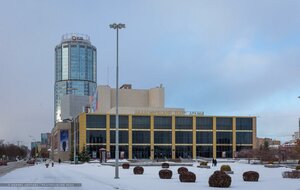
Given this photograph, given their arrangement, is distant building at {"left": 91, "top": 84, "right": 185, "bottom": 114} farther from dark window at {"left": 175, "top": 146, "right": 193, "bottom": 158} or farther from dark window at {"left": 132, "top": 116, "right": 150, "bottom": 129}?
dark window at {"left": 175, "top": 146, "right": 193, "bottom": 158}

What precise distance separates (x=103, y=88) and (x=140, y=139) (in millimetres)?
21365

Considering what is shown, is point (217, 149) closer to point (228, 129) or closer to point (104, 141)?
point (228, 129)

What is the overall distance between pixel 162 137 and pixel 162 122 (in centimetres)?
422

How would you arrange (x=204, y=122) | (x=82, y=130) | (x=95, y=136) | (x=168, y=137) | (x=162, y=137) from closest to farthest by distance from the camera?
(x=82, y=130)
(x=95, y=136)
(x=162, y=137)
(x=168, y=137)
(x=204, y=122)

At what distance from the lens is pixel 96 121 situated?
422 feet

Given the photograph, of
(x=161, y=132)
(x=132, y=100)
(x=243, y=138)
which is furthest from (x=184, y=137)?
(x=132, y=100)

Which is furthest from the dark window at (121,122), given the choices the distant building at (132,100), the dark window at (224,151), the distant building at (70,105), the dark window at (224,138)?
the distant building at (70,105)

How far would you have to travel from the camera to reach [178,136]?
441ft

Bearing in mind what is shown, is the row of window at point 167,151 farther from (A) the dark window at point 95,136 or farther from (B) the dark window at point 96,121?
(B) the dark window at point 96,121

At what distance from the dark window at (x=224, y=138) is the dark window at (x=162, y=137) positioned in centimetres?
1415

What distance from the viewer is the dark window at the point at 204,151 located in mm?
135000

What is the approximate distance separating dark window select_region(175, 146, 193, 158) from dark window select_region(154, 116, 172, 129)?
6.53 meters

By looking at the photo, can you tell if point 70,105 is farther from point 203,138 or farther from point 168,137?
point 203,138

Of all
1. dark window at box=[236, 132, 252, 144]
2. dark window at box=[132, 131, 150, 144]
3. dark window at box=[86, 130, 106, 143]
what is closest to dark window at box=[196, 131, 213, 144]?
dark window at box=[236, 132, 252, 144]
